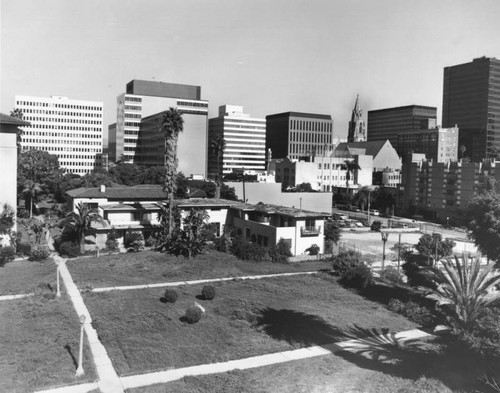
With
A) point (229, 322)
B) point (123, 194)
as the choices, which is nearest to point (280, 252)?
point (229, 322)

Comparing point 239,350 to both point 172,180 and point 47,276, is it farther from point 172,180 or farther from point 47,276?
point 172,180

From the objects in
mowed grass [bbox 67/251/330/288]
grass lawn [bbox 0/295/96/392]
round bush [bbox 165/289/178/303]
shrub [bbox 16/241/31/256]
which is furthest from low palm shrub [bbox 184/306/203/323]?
shrub [bbox 16/241/31/256]

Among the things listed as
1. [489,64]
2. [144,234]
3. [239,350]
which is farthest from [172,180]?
[489,64]

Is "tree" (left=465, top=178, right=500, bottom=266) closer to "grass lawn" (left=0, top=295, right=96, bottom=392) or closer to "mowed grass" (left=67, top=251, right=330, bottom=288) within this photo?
"mowed grass" (left=67, top=251, right=330, bottom=288)

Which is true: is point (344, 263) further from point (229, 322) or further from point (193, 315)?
point (193, 315)

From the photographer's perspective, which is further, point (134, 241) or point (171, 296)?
point (134, 241)
